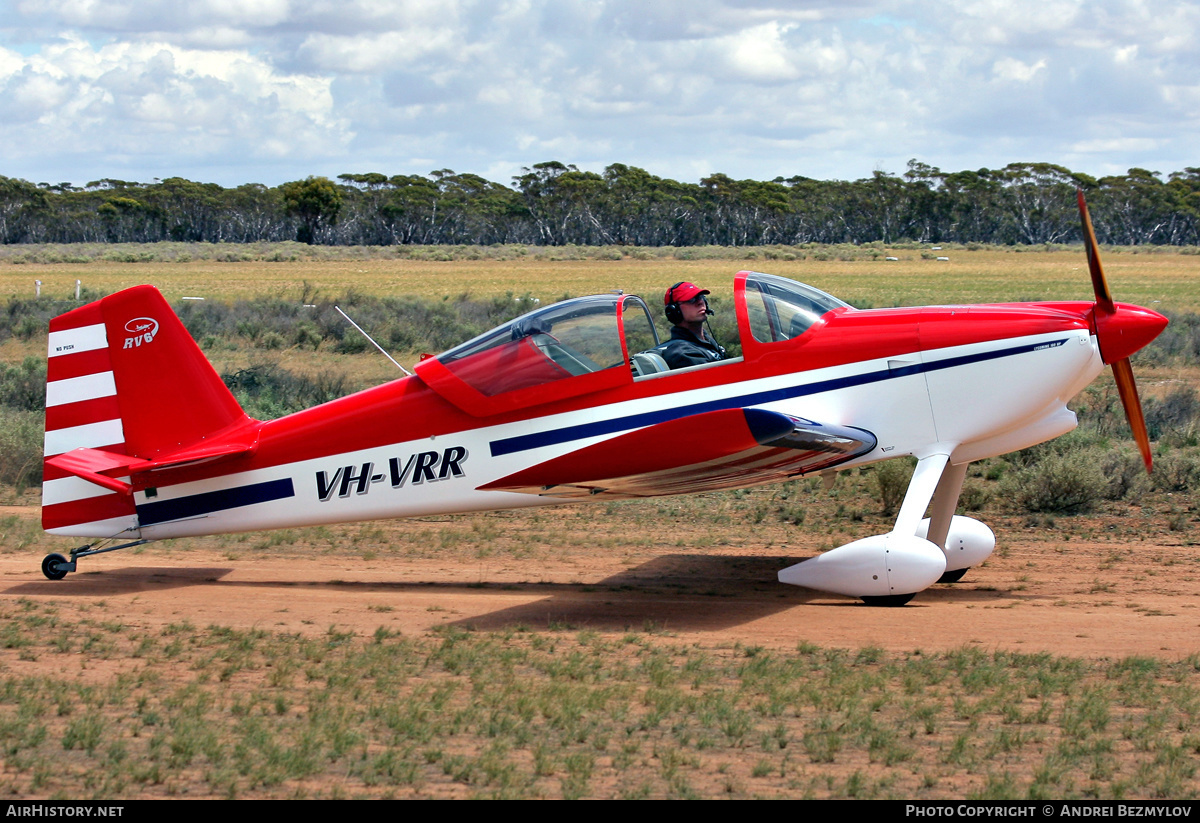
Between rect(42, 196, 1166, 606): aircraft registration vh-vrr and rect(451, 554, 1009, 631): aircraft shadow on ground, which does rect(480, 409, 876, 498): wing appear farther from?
rect(451, 554, 1009, 631): aircraft shadow on ground

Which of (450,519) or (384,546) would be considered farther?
(450,519)

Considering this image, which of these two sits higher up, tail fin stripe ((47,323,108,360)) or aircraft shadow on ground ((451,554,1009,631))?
tail fin stripe ((47,323,108,360))

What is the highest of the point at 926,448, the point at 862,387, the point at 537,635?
the point at 862,387

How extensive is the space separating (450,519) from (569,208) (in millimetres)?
88950

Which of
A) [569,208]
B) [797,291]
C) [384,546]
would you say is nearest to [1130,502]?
[797,291]

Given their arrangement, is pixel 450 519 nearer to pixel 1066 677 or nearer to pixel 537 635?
pixel 537 635

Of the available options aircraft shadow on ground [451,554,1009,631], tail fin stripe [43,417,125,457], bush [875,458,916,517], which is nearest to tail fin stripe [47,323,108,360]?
tail fin stripe [43,417,125,457]

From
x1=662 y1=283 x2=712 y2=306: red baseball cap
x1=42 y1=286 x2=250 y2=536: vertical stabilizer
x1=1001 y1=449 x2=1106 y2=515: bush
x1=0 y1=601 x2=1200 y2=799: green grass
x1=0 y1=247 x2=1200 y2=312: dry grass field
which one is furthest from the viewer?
x1=0 y1=247 x2=1200 y2=312: dry grass field

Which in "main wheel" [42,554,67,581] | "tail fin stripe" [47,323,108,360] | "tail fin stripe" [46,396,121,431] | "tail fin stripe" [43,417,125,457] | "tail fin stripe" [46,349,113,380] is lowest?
"main wheel" [42,554,67,581]

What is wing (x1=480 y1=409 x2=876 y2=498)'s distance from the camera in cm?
757

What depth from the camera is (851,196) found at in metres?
99.5

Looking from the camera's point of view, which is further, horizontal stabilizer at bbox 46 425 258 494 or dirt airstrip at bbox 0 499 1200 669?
Result: horizontal stabilizer at bbox 46 425 258 494

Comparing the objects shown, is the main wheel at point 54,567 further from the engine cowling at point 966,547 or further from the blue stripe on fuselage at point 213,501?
the engine cowling at point 966,547

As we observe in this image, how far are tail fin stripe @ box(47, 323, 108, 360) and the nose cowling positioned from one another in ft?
26.5
